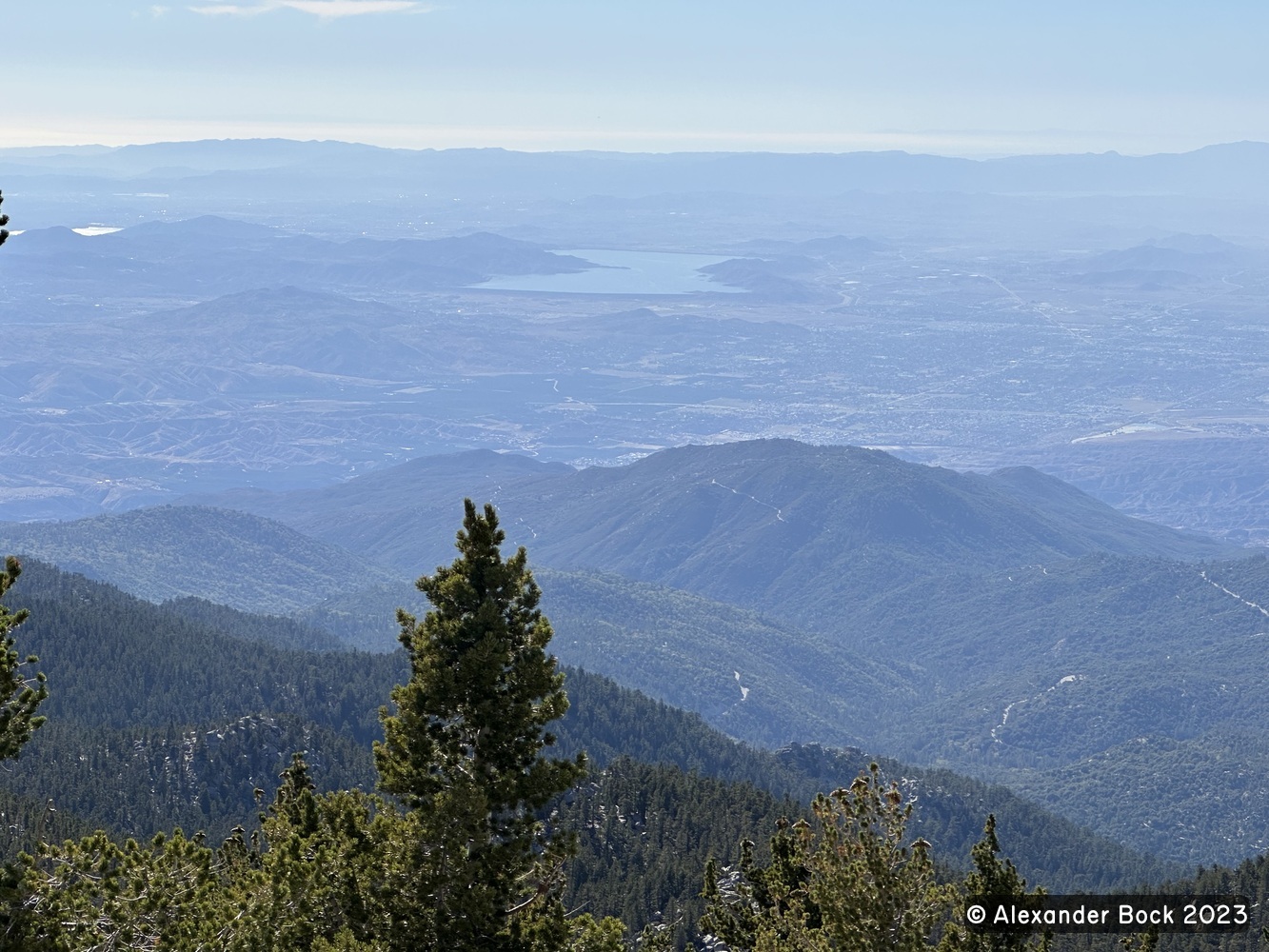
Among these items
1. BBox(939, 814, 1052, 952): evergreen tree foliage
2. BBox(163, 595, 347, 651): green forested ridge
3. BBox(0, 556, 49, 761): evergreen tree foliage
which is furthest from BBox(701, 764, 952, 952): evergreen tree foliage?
BBox(163, 595, 347, 651): green forested ridge

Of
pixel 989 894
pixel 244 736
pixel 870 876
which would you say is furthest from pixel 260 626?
pixel 870 876

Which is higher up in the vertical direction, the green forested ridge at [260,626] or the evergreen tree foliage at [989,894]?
the evergreen tree foliage at [989,894]

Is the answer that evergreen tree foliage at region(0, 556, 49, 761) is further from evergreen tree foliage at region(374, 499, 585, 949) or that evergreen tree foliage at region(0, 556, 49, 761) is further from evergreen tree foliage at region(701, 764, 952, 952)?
evergreen tree foliage at region(701, 764, 952, 952)

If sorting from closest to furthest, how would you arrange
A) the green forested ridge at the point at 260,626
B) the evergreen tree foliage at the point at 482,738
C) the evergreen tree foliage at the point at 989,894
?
the evergreen tree foliage at the point at 482,738, the evergreen tree foliage at the point at 989,894, the green forested ridge at the point at 260,626

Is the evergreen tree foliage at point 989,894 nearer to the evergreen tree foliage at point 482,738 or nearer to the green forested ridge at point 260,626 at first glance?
the evergreen tree foliage at point 482,738

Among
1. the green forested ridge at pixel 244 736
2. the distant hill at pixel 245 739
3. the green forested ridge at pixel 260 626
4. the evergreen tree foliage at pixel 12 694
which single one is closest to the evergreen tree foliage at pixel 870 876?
the evergreen tree foliage at pixel 12 694

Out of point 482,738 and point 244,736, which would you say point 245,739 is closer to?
point 244,736

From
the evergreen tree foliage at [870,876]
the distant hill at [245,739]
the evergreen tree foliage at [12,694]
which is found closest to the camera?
the evergreen tree foliage at [12,694]

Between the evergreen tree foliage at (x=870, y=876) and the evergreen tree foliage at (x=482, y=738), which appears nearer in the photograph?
the evergreen tree foliage at (x=870, y=876)
